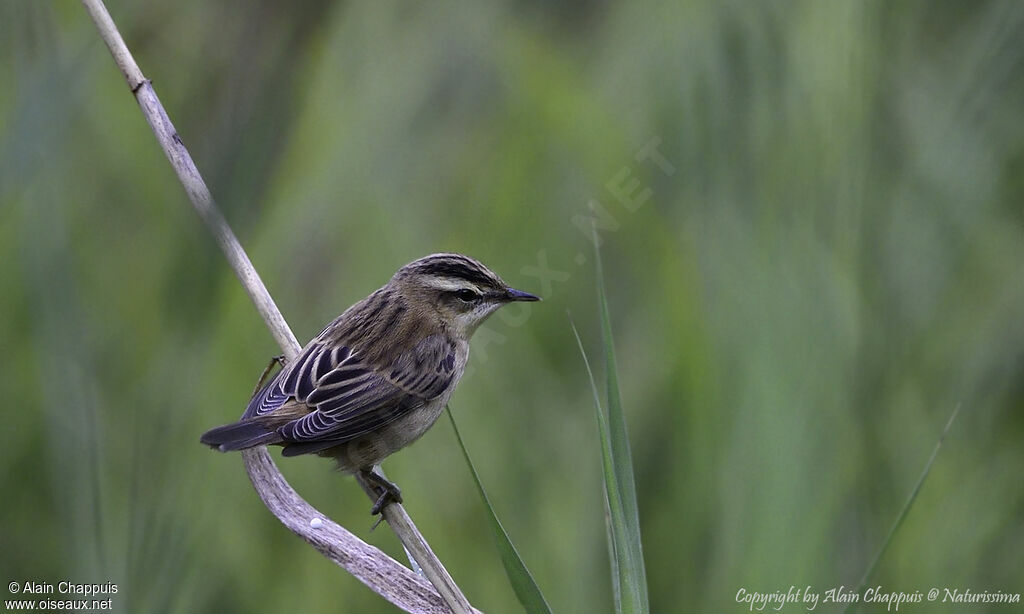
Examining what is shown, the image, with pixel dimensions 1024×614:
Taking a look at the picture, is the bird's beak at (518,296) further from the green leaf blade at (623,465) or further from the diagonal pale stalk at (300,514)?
the green leaf blade at (623,465)

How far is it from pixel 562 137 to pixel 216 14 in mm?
937

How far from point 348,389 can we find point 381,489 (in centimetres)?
27

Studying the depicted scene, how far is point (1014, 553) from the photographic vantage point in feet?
6.47

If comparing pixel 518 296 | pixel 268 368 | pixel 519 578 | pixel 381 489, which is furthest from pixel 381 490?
pixel 519 578

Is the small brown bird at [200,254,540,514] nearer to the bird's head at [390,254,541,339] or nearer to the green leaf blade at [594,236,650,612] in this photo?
the bird's head at [390,254,541,339]

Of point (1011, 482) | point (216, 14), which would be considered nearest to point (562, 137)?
point (216, 14)

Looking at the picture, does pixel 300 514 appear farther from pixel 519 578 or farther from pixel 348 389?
pixel 519 578

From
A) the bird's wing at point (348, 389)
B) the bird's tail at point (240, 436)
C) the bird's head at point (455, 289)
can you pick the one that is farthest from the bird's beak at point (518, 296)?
the bird's tail at point (240, 436)

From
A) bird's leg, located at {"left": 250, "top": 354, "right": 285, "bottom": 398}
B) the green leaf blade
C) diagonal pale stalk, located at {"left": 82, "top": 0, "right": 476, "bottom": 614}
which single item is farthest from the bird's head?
the green leaf blade

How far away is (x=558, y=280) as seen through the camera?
7.28ft

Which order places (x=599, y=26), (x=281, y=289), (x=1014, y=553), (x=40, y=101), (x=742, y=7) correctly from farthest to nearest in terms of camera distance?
(x=599, y=26) → (x=281, y=289) → (x=1014, y=553) → (x=742, y=7) → (x=40, y=101)

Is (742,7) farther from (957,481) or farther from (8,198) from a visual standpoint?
(8,198)

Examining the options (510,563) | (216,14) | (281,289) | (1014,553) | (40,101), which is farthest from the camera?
(281,289)

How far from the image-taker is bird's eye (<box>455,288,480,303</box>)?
233cm
